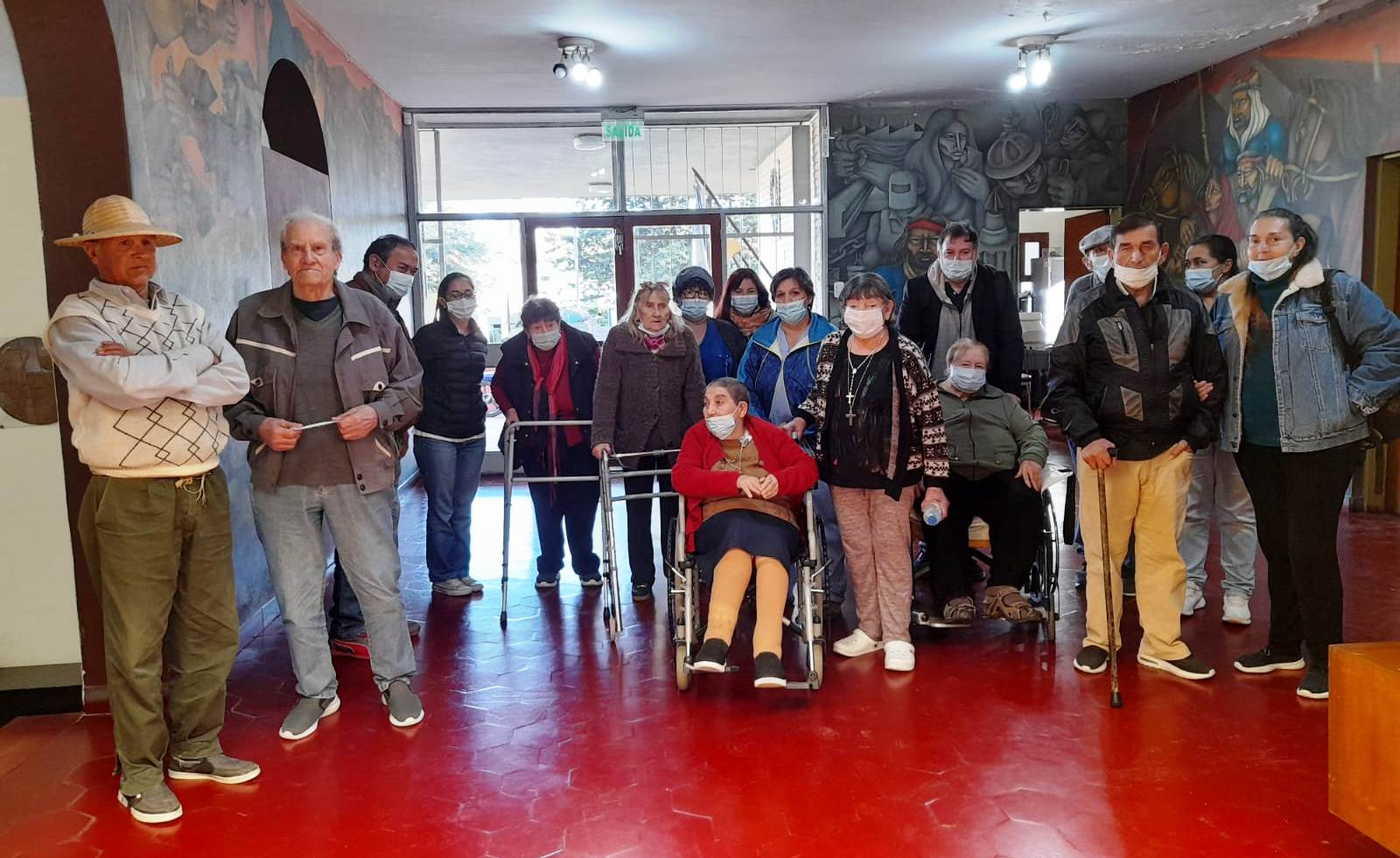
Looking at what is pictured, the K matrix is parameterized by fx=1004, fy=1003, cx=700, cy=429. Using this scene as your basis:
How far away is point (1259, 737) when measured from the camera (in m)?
3.14

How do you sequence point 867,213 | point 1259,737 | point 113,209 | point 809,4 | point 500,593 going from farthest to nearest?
1. point 867,213
2. point 809,4
3. point 500,593
4. point 1259,737
5. point 113,209

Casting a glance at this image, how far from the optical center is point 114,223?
278 centimetres

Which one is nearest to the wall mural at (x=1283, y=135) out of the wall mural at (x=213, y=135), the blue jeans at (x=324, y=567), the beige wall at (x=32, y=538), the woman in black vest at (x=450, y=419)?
the woman in black vest at (x=450, y=419)

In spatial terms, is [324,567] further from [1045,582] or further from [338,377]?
[1045,582]

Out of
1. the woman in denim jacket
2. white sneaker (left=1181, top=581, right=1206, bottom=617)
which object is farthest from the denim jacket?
white sneaker (left=1181, top=581, right=1206, bottom=617)

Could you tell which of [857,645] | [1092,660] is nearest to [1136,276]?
[1092,660]

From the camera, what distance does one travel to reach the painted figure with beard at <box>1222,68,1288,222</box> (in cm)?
673

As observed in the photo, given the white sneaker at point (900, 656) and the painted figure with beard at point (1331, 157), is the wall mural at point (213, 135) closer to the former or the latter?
the white sneaker at point (900, 656)

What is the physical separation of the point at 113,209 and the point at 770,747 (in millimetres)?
2490

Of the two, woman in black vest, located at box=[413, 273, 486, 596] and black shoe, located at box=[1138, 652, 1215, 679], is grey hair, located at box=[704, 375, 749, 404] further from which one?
black shoe, located at box=[1138, 652, 1215, 679]

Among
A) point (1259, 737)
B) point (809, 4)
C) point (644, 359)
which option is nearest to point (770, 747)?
point (1259, 737)

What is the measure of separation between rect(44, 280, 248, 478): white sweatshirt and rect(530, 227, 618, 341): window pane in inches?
235

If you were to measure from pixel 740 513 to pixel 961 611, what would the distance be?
1.04 meters

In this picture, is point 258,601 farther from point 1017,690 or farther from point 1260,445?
point 1260,445
